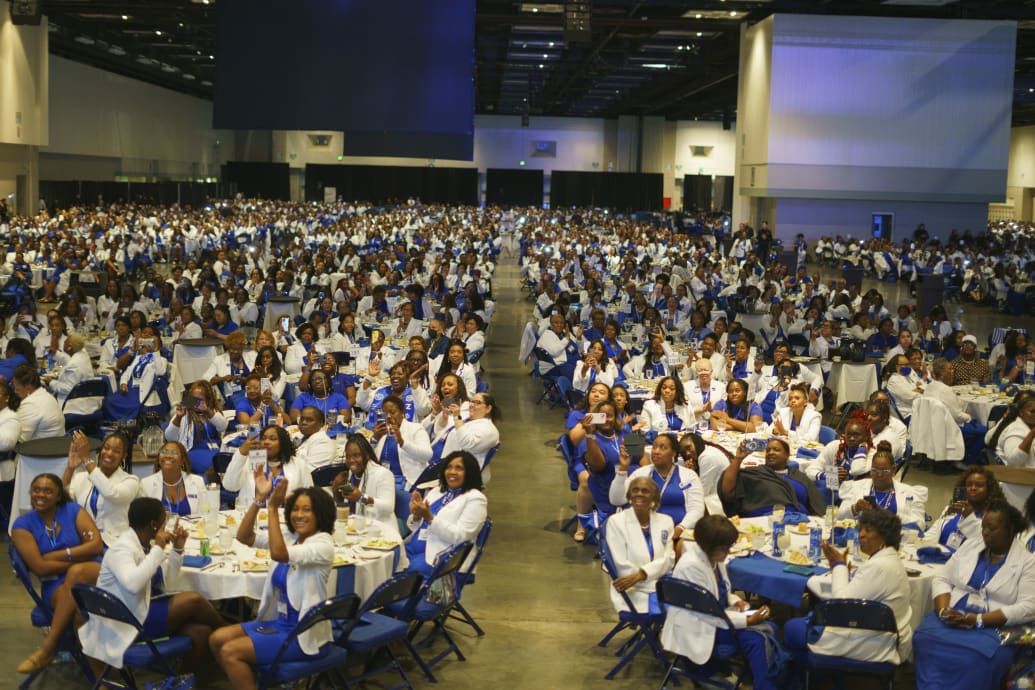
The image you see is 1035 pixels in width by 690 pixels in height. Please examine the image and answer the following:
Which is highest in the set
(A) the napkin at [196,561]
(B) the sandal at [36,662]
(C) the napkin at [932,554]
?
(C) the napkin at [932,554]

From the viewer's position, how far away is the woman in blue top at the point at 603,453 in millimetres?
8344

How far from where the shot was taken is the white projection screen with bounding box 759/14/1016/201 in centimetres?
3203

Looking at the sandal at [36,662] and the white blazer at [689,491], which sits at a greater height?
the white blazer at [689,491]

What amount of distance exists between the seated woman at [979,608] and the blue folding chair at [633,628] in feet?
4.05

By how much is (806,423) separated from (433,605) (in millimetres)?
4008

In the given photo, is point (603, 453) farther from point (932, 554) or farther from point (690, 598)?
point (690, 598)

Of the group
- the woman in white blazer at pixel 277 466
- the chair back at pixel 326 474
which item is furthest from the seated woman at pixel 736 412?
the woman in white blazer at pixel 277 466

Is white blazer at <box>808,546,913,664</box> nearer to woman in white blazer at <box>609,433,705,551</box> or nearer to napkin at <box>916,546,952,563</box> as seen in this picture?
napkin at <box>916,546,952,563</box>

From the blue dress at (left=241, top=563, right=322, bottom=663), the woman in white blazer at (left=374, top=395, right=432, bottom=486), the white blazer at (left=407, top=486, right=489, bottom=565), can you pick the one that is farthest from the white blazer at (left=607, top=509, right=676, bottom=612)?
the woman in white blazer at (left=374, top=395, right=432, bottom=486)

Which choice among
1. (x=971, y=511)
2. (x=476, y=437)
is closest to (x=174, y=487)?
(x=476, y=437)

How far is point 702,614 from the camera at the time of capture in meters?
5.61

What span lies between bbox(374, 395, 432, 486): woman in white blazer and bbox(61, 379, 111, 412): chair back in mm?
3416

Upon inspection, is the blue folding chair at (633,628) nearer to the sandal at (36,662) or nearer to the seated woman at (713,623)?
the seated woman at (713,623)

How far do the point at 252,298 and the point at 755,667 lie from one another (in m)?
12.8
